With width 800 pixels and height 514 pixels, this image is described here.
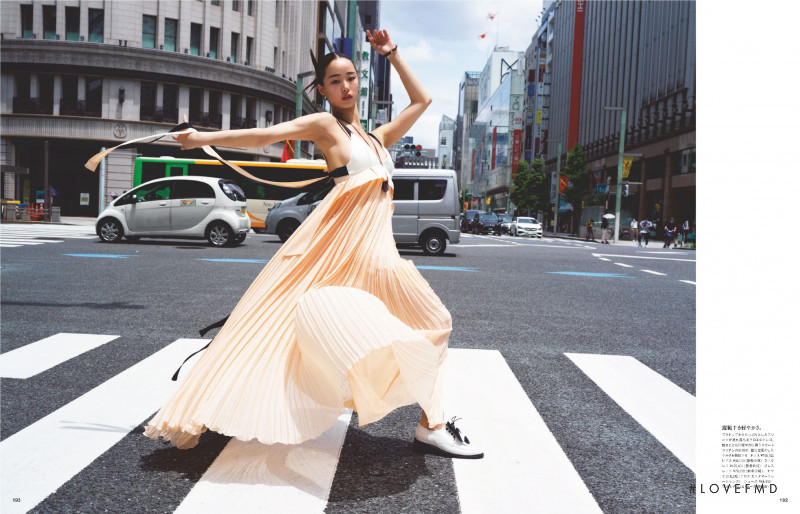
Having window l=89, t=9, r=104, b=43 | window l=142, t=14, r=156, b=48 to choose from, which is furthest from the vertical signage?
window l=89, t=9, r=104, b=43

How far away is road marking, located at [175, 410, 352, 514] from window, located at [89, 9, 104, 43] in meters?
37.2

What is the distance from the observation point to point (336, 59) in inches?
104

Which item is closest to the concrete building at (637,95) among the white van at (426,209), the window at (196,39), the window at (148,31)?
the white van at (426,209)

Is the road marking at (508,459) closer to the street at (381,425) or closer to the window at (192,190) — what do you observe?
the street at (381,425)

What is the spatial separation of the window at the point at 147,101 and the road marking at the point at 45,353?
3304cm

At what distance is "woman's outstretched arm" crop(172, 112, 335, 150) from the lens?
244 centimetres

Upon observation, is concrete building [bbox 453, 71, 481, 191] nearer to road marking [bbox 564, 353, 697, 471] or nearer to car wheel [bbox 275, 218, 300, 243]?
car wheel [bbox 275, 218, 300, 243]

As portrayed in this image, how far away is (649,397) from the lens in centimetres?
379

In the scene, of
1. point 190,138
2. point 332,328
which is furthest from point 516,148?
point 332,328

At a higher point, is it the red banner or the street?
the red banner

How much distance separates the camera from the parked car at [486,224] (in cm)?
4138

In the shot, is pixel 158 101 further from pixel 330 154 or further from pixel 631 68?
pixel 330 154
